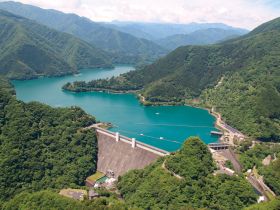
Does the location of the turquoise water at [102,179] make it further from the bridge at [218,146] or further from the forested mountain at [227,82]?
the forested mountain at [227,82]

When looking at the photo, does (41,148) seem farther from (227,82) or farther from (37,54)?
(37,54)

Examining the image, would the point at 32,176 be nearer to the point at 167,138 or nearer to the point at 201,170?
the point at 201,170

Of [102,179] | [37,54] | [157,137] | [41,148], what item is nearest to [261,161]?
[157,137]

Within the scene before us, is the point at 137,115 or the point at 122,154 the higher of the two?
the point at 137,115

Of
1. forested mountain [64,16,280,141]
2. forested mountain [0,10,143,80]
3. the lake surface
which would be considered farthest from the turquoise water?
forested mountain [0,10,143,80]

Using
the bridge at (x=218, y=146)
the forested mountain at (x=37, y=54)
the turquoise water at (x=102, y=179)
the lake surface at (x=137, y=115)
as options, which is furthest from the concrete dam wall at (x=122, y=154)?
the forested mountain at (x=37, y=54)

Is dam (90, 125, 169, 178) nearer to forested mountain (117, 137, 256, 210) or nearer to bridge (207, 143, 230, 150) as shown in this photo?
forested mountain (117, 137, 256, 210)
